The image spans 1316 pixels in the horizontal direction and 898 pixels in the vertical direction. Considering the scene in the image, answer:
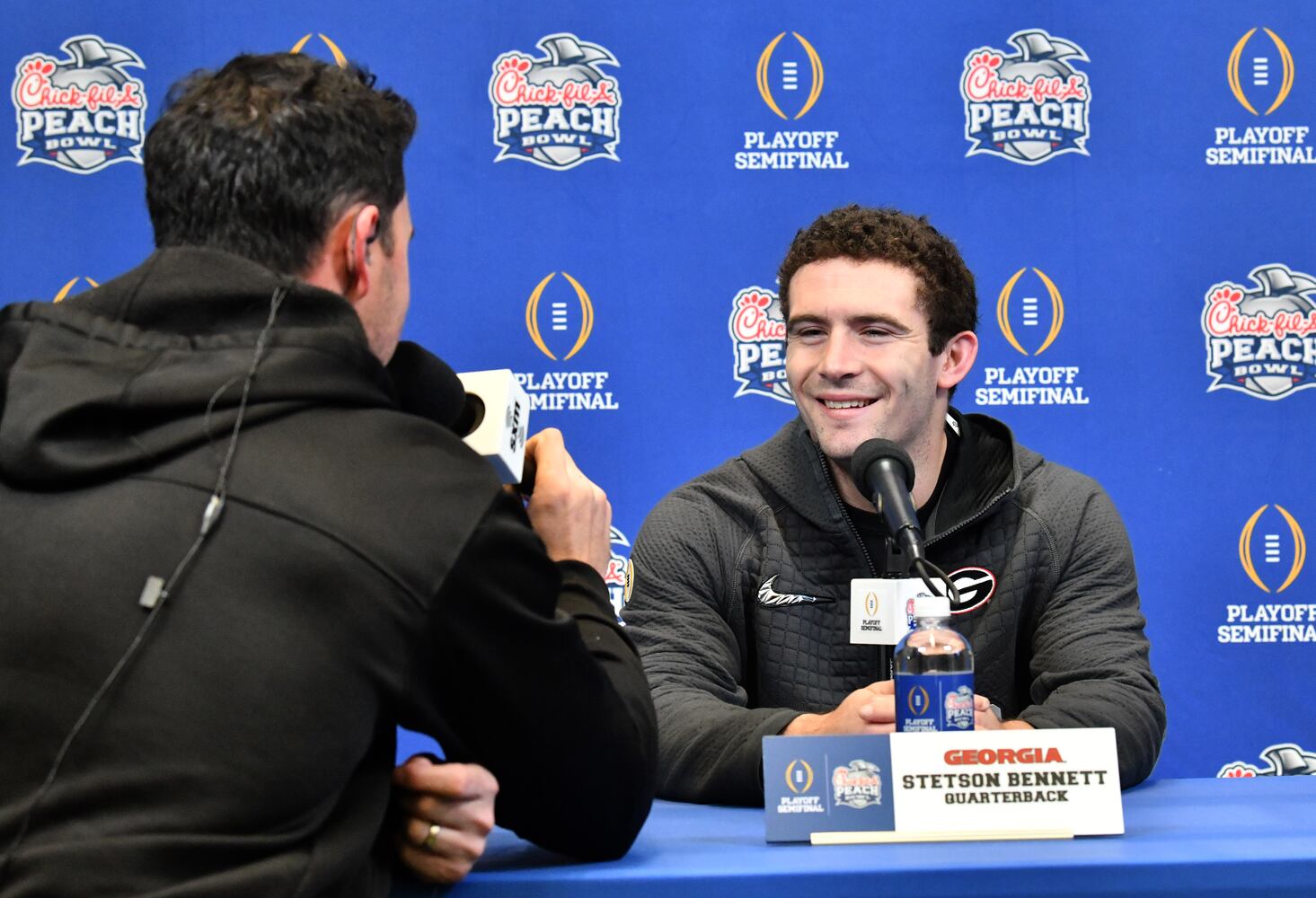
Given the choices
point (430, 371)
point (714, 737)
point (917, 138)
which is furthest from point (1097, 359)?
point (430, 371)

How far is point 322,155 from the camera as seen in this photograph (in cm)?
115

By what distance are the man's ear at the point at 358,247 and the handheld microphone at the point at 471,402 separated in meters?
0.08

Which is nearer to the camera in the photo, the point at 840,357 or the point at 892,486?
the point at 892,486

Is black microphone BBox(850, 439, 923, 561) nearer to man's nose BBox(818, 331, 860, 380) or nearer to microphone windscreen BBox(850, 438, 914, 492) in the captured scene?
microphone windscreen BBox(850, 438, 914, 492)

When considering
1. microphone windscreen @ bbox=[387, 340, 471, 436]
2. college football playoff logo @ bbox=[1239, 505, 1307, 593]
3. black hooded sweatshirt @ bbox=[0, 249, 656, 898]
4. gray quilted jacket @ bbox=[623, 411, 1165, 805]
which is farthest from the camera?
college football playoff logo @ bbox=[1239, 505, 1307, 593]

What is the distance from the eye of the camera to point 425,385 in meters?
1.24

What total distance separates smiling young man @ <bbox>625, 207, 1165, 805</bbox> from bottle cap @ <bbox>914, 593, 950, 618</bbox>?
21.0 inches

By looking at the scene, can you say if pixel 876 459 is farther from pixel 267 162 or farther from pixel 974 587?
pixel 267 162

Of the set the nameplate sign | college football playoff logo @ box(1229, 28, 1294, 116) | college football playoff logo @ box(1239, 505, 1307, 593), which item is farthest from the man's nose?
college football playoff logo @ box(1229, 28, 1294, 116)

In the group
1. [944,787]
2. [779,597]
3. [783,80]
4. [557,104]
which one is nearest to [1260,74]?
[783,80]

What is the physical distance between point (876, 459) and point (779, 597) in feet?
1.71

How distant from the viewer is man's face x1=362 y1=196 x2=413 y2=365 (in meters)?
1.20

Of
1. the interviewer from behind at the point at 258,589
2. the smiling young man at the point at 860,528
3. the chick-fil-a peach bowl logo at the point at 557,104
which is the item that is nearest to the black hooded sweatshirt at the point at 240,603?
the interviewer from behind at the point at 258,589

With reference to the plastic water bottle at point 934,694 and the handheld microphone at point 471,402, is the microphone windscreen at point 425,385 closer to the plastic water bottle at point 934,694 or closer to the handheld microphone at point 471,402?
the handheld microphone at point 471,402
